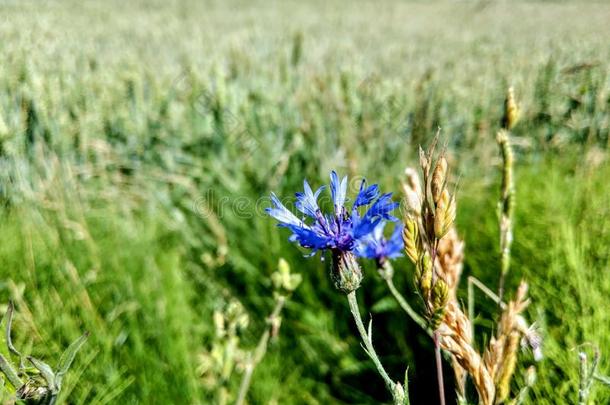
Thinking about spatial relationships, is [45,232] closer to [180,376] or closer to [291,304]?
[180,376]

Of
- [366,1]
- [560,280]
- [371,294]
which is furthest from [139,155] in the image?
[366,1]

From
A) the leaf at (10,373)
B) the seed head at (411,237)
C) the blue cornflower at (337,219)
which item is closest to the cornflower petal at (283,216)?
the blue cornflower at (337,219)

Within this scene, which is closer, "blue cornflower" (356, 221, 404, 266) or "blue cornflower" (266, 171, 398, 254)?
"blue cornflower" (266, 171, 398, 254)

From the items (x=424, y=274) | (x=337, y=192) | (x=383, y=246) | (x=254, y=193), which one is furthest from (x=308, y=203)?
(x=254, y=193)

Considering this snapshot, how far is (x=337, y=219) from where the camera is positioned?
1.76 feet

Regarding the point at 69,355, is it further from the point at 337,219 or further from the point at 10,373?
the point at 337,219

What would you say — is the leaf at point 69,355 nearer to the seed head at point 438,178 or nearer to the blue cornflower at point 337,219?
the blue cornflower at point 337,219

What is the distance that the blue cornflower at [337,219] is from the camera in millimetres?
503

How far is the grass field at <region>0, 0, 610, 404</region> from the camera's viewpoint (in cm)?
112

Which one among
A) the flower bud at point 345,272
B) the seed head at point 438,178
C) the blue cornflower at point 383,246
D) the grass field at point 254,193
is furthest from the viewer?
the grass field at point 254,193

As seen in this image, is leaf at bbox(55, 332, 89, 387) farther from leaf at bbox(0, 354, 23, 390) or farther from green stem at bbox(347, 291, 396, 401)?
green stem at bbox(347, 291, 396, 401)

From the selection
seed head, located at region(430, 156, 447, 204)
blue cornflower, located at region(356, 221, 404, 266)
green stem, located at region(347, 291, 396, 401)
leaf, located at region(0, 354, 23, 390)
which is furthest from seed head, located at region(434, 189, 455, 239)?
leaf, located at region(0, 354, 23, 390)

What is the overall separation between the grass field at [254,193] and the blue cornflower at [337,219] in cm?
10

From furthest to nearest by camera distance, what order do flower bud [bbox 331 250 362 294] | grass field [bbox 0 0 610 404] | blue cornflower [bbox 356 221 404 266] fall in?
grass field [bbox 0 0 610 404] < blue cornflower [bbox 356 221 404 266] < flower bud [bbox 331 250 362 294]
